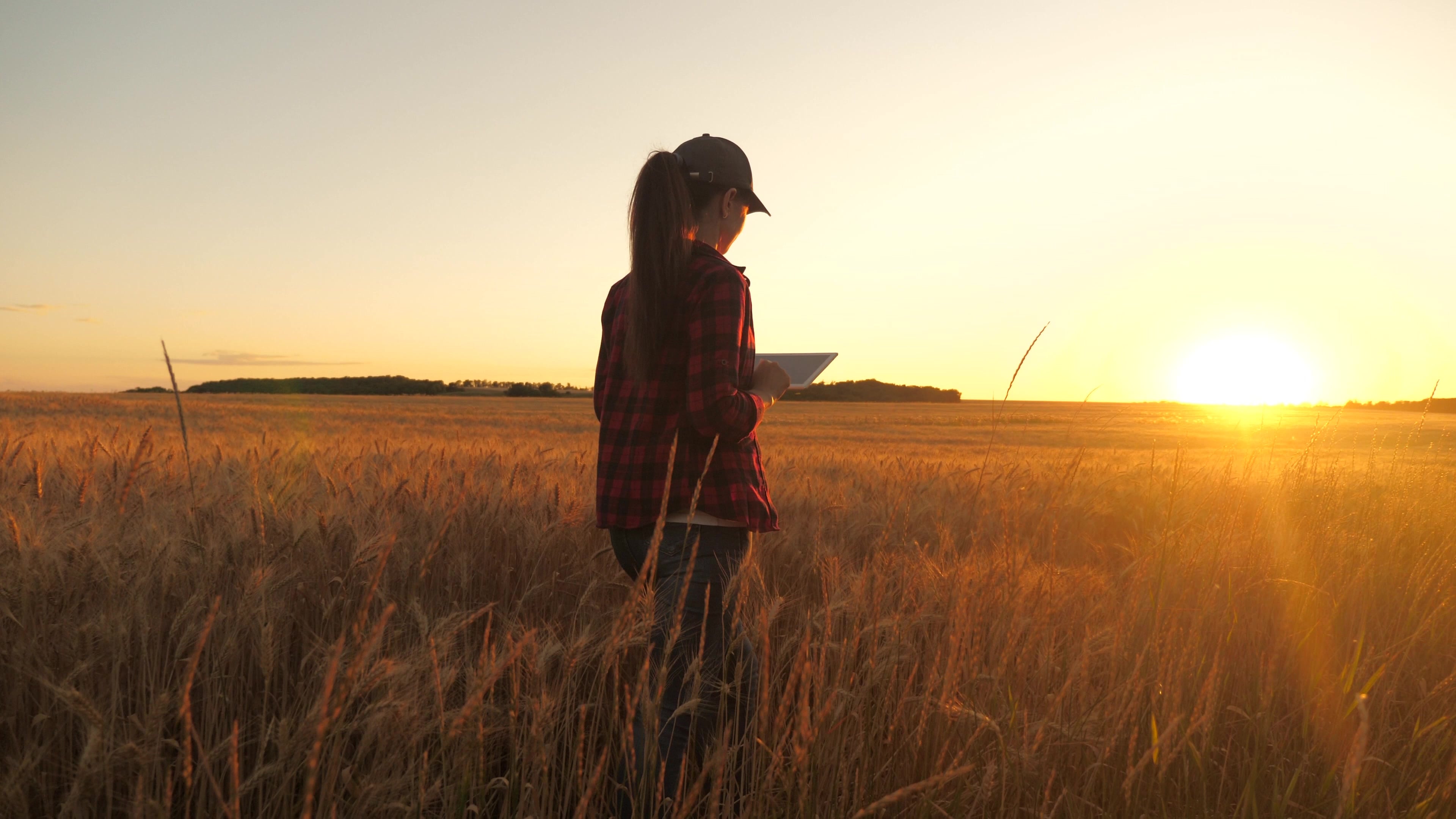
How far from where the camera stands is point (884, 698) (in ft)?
5.77

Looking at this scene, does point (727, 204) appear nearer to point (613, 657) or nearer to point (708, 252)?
point (708, 252)

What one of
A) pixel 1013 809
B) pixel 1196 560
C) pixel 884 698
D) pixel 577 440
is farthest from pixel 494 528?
pixel 577 440

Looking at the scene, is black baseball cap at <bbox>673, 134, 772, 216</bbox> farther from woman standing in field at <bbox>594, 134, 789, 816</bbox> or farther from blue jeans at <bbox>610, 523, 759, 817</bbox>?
blue jeans at <bbox>610, 523, 759, 817</bbox>

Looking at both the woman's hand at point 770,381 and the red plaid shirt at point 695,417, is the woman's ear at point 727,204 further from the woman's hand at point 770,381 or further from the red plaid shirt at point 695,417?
the woman's hand at point 770,381

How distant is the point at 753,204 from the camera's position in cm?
203

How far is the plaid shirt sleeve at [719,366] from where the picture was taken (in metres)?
1.69

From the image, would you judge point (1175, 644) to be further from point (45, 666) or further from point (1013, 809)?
point (45, 666)

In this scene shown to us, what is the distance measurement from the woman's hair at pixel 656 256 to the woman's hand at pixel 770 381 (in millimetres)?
261

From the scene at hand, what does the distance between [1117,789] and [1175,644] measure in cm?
67

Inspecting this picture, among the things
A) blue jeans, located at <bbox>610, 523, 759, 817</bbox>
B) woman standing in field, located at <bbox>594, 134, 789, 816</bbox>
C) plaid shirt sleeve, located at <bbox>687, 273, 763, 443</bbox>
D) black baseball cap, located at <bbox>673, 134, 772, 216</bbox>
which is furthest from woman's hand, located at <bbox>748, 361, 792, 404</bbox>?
black baseball cap, located at <bbox>673, 134, 772, 216</bbox>

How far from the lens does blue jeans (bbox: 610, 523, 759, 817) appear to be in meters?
1.67

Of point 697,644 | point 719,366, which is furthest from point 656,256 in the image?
point 697,644

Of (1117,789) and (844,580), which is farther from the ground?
(844,580)

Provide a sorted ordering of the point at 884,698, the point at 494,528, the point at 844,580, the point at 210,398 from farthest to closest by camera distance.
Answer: the point at 210,398, the point at 494,528, the point at 844,580, the point at 884,698
